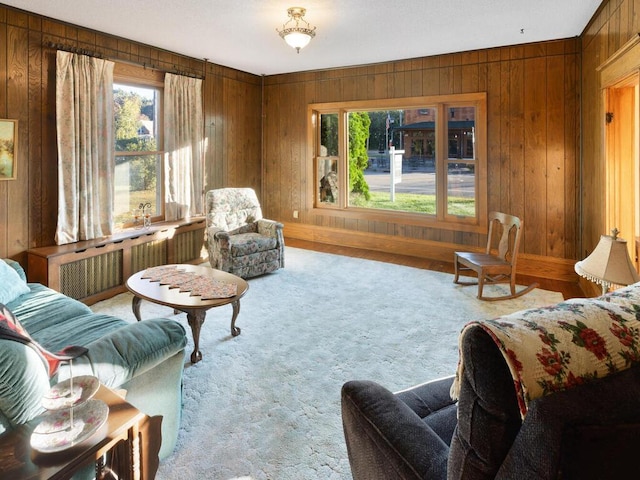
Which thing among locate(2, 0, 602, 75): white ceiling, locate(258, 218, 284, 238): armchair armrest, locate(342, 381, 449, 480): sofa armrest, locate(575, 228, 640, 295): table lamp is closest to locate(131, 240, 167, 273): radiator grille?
locate(258, 218, 284, 238): armchair armrest

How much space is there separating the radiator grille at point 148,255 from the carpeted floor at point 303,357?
429 mm

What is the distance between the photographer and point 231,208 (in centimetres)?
530

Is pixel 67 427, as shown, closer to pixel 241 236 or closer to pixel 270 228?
pixel 241 236

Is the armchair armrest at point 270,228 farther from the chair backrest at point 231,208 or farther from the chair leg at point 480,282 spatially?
the chair leg at point 480,282

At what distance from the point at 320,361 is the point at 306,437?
82 centimetres

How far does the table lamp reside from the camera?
Result: 2076 millimetres

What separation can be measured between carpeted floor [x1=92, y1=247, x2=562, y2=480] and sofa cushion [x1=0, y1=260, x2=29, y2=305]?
1.05m

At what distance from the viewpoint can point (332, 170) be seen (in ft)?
22.1

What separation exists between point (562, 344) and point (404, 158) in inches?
222

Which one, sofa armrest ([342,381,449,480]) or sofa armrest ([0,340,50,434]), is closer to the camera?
sofa armrest ([342,381,449,480])

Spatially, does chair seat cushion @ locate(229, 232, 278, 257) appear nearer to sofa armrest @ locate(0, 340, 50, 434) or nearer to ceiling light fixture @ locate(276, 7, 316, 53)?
ceiling light fixture @ locate(276, 7, 316, 53)

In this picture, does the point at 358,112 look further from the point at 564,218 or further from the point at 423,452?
the point at 423,452

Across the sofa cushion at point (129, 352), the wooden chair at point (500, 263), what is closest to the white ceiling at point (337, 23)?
the wooden chair at point (500, 263)

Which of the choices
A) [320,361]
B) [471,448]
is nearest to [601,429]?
[471,448]
